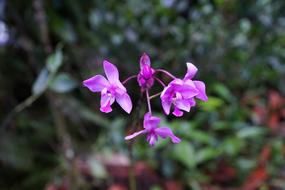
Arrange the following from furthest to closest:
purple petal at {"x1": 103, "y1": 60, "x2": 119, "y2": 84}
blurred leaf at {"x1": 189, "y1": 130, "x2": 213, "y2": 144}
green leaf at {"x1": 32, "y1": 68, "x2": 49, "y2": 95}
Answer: blurred leaf at {"x1": 189, "y1": 130, "x2": 213, "y2": 144}
green leaf at {"x1": 32, "y1": 68, "x2": 49, "y2": 95}
purple petal at {"x1": 103, "y1": 60, "x2": 119, "y2": 84}

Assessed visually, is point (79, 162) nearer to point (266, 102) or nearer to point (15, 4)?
point (15, 4)

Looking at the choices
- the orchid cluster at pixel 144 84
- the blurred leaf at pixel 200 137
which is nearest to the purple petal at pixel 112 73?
the orchid cluster at pixel 144 84

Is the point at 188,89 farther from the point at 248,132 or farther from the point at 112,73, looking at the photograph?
the point at 248,132

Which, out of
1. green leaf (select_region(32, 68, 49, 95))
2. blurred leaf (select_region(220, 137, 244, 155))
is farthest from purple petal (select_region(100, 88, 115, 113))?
blurred leaf (select_region(220, 137, 244, 155))

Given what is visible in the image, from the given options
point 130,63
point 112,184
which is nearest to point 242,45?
point 130,63

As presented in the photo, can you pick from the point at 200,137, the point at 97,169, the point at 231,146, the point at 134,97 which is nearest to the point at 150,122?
the point at 97,169

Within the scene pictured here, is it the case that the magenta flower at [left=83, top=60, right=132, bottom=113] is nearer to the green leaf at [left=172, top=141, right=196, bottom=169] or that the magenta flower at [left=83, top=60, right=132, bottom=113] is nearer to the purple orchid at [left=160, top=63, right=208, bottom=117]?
the purple orchid at [left=160, top=63, right=208, bottom=117]

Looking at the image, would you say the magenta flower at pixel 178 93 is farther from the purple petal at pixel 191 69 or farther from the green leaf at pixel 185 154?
the green leaf at pixel 185 154
